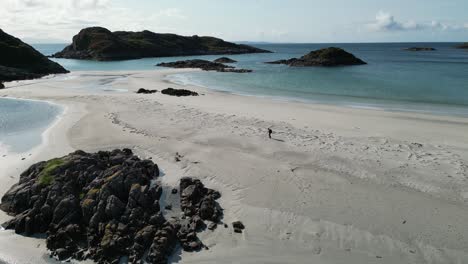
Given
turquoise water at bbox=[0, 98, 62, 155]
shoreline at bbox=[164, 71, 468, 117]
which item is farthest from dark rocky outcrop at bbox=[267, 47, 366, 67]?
turquoise water at bbox=[0, 98, 62, 155]

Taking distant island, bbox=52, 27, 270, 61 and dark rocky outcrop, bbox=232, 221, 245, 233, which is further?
distant island, bbox=52, 27, 270, 61

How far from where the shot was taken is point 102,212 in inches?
492

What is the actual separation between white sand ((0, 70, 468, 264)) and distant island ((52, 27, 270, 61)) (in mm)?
97715

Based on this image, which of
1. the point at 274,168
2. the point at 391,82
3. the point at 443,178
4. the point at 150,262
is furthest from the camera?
the point at 391,82

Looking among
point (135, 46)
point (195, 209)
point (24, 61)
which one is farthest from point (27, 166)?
point (135, 46)

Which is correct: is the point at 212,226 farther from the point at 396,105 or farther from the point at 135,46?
the point at 135,46

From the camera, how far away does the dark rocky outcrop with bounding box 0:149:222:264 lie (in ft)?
37.1

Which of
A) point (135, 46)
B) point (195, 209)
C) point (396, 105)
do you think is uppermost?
point (135, 46)

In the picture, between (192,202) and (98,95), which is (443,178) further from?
(98,95)

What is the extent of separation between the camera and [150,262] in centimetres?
1082

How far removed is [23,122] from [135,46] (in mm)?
109673

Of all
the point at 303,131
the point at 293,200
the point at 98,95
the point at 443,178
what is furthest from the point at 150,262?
the point at 98,95

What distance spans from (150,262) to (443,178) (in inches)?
508

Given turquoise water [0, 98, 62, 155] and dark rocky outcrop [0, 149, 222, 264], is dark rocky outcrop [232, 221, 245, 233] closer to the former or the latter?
dark rocky outcrop [0, 149, 222, 264]
